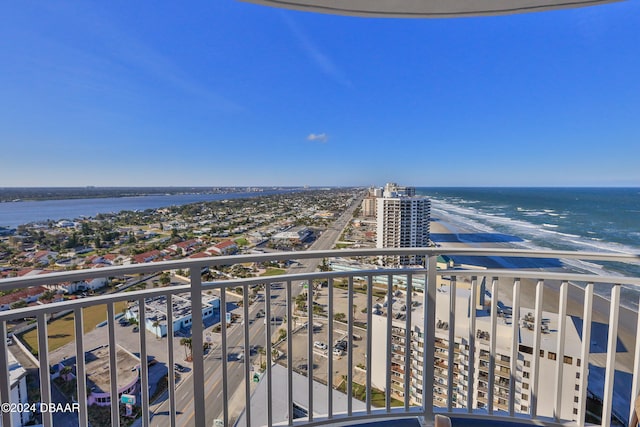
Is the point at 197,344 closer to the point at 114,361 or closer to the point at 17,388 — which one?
the point at 114,361

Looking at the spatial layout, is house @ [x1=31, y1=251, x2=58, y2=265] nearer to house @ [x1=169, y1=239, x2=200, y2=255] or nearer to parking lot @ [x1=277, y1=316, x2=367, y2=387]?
house @ [x1=169, y1=239, x2=200, y2=255]

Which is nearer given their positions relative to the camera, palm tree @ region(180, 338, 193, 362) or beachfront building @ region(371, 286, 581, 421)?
palm tree @ region(180, 338, 193, 362)

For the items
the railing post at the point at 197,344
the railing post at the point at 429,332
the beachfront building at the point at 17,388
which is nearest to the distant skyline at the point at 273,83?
the railing post at the point at 429,332

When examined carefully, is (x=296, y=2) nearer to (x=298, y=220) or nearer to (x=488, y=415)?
(x=488, y=415)

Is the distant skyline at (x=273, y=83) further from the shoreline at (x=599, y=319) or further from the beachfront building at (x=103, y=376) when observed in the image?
the shoreline at (x=599, y=319)

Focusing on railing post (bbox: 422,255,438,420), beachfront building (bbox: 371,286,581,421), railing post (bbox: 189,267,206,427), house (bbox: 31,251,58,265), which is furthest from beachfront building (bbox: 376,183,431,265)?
railing post (bbox: 189,267,206,427)

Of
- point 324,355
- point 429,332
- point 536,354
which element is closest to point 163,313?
point 429,332
